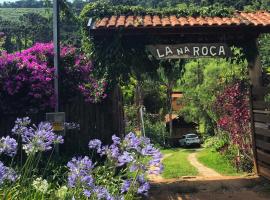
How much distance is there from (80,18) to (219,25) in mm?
3133

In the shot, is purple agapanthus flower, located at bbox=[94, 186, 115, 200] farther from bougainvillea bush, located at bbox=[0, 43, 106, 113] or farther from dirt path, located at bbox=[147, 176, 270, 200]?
bougainvillea bush, located at bbox=[0, 43, 106, 113]

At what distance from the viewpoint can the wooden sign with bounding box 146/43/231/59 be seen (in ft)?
33.0

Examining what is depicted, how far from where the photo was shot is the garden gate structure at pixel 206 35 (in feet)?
31.3

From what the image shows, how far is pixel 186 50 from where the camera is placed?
10.1m

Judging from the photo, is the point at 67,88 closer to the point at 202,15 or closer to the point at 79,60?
the point at 79,60

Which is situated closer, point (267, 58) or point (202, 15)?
point (202, 15)

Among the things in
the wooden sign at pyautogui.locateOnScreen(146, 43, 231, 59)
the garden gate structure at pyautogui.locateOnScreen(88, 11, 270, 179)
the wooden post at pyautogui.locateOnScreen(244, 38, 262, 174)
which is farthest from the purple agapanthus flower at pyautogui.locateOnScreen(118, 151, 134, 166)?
the wooden post at pyautogui.locateOnScreen(244, 38, 262, 174)

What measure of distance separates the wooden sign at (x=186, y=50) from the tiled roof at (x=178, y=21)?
534 millimetres

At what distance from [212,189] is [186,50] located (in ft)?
9.75

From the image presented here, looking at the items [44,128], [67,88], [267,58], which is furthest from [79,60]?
[267,58]

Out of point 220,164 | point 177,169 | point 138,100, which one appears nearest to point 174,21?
point 177,169

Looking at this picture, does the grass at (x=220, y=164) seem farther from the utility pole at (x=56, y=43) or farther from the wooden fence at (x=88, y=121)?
the utility pole at (x=56, y=43)

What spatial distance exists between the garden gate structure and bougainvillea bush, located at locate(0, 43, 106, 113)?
738mm

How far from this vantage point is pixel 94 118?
988cm
